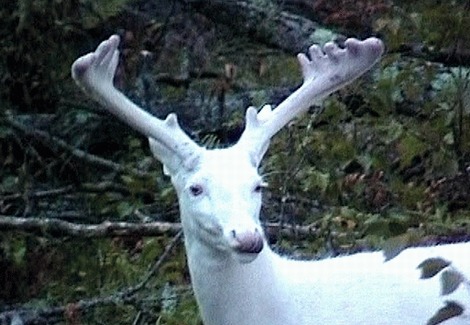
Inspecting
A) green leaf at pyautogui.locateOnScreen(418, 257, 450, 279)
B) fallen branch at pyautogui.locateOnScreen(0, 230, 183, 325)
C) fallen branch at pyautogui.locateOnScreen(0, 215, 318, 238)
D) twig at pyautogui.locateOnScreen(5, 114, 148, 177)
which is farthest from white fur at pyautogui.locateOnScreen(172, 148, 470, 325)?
twig at pyautogui.locateOnScreen(5, 114, 148, 177)

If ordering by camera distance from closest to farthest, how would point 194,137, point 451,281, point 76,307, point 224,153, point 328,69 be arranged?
1. point 451,281
2. point 224,153
3. point 328,69
4. point 76,307
5. point 194,137

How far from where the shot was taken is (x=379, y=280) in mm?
5223

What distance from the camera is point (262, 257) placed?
505 centimetres

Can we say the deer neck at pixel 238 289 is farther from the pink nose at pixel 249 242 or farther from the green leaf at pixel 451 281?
the green leaf at pixel 451 281

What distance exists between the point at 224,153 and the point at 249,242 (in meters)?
0.49

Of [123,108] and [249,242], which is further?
[123,108]

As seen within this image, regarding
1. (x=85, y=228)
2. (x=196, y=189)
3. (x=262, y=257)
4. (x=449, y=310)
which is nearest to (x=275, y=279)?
(x=262, y=257)

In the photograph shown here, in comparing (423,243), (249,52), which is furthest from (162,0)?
(423,243)

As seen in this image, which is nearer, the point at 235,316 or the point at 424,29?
the point at 235,316

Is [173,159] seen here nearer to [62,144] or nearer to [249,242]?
[249,242]

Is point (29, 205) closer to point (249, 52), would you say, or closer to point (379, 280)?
point (249, 52)

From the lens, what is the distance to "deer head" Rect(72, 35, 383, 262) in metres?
4.75

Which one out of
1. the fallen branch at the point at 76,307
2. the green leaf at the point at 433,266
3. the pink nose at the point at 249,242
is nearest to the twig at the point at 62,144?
the fallen branch at the point at 76,307

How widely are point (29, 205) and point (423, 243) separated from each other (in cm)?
212
